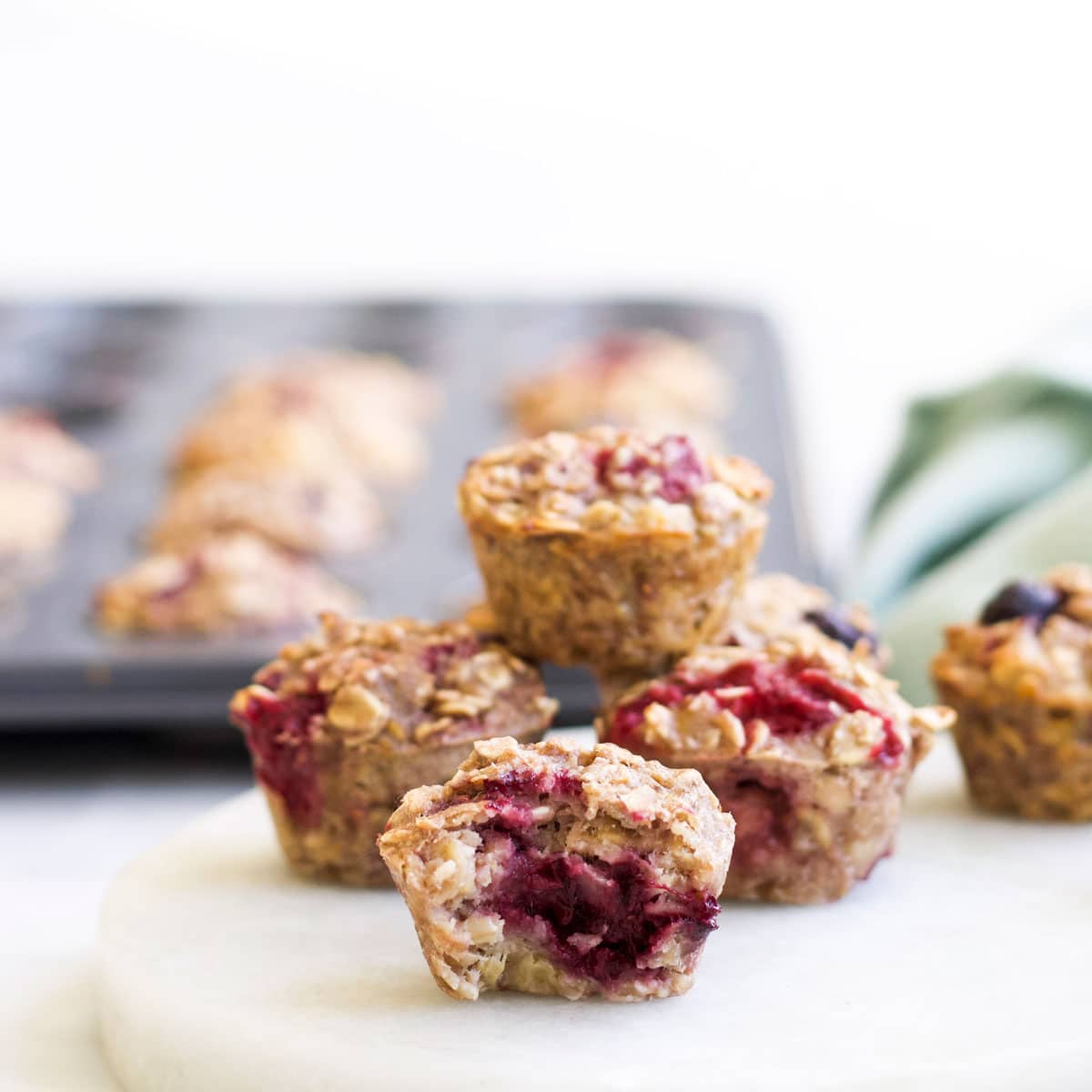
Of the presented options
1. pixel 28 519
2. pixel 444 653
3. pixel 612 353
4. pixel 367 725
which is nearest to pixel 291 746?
pixel 367 725

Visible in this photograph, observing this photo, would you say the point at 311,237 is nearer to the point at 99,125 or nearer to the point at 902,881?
the point at 99,125

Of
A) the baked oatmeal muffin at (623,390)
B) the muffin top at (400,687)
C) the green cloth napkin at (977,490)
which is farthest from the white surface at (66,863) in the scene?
the baked oatmeal muffin at (623,390)

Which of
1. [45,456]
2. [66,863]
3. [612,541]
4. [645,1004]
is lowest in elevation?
[66,863]

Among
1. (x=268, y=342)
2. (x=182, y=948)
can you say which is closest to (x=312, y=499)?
(x=268, y=342)

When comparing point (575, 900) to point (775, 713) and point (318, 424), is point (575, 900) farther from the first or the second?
point (318, 424)

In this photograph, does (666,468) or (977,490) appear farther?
(977,490)

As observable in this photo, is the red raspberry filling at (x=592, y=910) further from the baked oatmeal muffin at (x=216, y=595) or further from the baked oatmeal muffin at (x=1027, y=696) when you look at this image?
the baked oatmeal muffin at (x=216, y=595)
